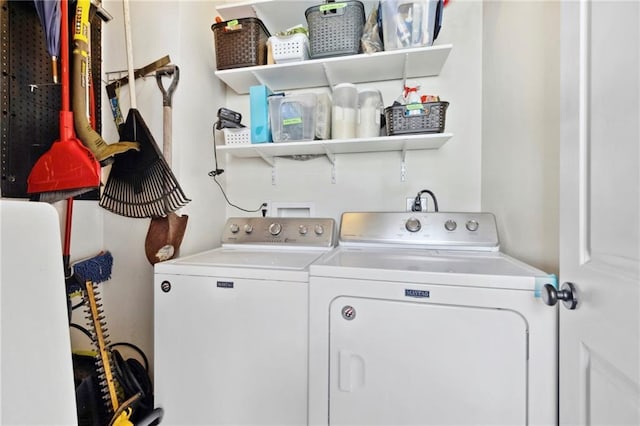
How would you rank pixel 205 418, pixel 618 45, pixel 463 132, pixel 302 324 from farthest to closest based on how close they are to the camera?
pixel 463 132
pixel 205 418
pixel 302 324
pixel 618 45

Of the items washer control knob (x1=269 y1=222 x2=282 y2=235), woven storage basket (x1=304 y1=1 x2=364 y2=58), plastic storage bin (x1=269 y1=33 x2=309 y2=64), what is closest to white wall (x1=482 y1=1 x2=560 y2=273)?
woven storage basket (x1=304 y1=1 x2=364 y2=58)

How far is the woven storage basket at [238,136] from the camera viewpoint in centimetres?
166

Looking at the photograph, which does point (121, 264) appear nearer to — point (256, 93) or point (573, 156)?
point (256, 93)

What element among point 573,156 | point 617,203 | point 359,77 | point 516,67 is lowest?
point 617,203

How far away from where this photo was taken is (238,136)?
1.67 meters

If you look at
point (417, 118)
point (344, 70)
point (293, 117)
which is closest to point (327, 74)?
point (344, 70)

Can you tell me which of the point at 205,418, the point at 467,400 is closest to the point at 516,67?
the point at 467,400

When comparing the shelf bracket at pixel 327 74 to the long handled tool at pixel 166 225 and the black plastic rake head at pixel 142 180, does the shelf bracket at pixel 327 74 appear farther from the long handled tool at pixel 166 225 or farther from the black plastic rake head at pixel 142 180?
the black plastic rake head at pixel 142 180

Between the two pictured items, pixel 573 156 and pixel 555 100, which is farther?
pixel 555 100

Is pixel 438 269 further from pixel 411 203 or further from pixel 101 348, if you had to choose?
pixel 101 348

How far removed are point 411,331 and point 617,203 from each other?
2.09ft

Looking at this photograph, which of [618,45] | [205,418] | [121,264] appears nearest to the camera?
[618,45]

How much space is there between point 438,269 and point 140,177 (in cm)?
151

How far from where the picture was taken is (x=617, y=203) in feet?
1.97
